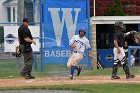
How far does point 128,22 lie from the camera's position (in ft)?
81.2

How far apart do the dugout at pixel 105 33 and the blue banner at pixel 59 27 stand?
8.67 ft

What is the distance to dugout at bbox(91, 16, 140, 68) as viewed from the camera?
921 inches

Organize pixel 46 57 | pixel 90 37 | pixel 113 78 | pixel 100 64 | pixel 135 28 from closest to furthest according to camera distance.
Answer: pixel 113 78 < pixel 46 57 < pixel 90 37 < pixel 100 64 < pixel 135 28

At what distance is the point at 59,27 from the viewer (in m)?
20.2

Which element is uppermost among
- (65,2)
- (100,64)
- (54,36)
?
(65,2)

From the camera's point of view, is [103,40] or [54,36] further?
[103,40]

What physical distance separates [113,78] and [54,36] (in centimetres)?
539

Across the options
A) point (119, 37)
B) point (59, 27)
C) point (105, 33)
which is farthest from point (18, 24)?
point (105, 33)

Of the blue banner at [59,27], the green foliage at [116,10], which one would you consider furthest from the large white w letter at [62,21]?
the green foliage at [116,10]

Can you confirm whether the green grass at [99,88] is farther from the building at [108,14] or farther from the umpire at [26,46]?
the building at [108,14]

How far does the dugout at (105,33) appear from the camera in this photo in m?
23.4

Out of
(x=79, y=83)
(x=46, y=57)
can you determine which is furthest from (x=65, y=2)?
(x=79, y=83)

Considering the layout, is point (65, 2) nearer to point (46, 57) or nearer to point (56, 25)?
point (56, 25)

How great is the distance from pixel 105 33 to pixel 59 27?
8.57 meters
